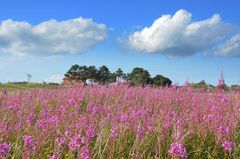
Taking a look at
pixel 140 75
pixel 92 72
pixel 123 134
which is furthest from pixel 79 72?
pixel 123 134

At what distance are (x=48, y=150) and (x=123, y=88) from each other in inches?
266

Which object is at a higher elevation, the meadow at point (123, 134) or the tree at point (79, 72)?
the tree at point (79, 72)

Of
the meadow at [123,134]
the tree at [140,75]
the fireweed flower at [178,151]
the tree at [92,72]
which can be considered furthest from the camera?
the tree at [92,72]

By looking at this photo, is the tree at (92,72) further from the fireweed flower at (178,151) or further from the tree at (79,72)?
the fireweed flower at (178,151)

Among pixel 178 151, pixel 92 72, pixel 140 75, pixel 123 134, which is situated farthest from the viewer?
pixel 92 72

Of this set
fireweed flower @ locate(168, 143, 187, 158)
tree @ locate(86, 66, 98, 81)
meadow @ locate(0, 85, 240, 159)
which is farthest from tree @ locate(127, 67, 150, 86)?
fireweed flower @ locate(168, 143, 187, 158)

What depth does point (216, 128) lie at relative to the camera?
20.0 feet

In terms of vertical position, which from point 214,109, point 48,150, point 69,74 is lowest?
point 48,150

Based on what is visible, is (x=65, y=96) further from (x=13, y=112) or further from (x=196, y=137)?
(x=196, y=137)

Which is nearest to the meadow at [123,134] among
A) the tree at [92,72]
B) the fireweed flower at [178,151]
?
the fireweed flower at [178,151]

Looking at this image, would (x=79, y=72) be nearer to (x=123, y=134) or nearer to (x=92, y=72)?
(x=92, y=72)

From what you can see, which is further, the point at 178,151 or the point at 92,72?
the point at 92,72

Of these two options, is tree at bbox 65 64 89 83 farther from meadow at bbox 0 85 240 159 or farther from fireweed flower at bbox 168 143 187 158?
fireweed flower at bbox 168 143 187 158

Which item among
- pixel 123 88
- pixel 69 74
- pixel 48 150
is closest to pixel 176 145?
pixel 48 150
